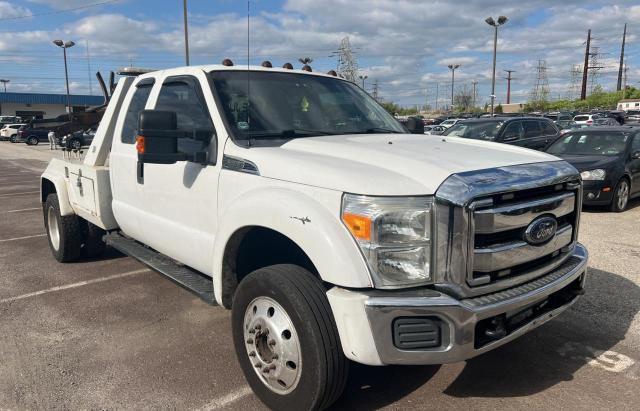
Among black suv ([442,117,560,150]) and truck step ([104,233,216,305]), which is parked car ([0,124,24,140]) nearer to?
black suv ([442,117,560,150])

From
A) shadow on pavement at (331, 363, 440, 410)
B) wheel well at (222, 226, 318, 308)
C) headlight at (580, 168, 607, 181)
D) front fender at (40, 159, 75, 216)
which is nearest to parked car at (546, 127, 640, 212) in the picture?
headlight at (580, 168, 607, 181)

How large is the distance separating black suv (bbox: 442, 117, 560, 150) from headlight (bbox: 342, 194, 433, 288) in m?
10.7

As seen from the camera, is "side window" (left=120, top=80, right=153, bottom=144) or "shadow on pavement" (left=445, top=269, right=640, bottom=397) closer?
"shadow on pavement" (left=445, top=269, right=640, bottom=397)

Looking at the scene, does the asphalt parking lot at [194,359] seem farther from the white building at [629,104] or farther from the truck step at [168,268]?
the white building at [629,104]

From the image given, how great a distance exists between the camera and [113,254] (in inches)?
258

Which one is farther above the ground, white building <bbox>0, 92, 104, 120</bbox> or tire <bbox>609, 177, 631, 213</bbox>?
white building <bbox>0, 92, 104, 120</bbox>

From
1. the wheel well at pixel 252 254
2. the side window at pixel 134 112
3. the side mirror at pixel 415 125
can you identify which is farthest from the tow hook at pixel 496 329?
the side window at pixel 134 112

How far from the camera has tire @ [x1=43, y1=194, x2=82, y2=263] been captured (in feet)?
18.9

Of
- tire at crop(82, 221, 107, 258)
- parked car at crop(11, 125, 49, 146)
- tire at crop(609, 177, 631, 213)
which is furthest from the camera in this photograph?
parked car at crop(11, 125, 49, 146)

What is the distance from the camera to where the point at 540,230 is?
2873 millimetres

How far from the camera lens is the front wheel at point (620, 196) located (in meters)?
9.17

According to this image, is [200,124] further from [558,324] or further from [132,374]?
[558,324]

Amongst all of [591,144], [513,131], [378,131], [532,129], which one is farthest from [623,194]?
[378,131]

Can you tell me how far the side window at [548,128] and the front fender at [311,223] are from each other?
12940mm
